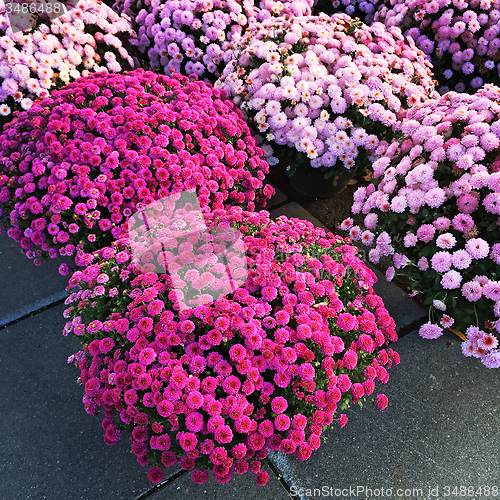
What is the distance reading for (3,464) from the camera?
2197 mm

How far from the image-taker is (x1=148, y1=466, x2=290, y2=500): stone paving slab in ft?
6.77

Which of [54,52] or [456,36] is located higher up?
[456,36]

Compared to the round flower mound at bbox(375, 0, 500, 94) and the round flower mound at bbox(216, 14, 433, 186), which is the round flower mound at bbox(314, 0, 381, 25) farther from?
the round flower mound at bbox(216, 14, 433, 186)

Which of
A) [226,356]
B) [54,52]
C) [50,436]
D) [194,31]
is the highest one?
[194,31]

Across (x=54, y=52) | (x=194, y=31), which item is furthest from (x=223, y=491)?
(x=194, y=31)

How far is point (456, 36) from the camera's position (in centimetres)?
375

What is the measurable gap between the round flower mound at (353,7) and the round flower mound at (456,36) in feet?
2.57

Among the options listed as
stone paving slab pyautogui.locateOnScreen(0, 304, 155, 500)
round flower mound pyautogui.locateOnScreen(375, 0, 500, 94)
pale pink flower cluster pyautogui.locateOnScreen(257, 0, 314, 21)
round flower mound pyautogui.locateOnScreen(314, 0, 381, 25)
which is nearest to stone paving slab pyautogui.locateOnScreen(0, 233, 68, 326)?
stone paving slab pyautogui.locateOnScreen(0, 304, 155, 500)

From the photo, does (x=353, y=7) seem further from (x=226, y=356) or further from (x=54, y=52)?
(x=226, y=356)

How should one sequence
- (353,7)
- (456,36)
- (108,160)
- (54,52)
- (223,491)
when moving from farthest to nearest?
(353,7), (456,36), (54,52), (108,160), (223,491)

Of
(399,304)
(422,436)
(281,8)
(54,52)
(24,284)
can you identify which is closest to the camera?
(422,436)

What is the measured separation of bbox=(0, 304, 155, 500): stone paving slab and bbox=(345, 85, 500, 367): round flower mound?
1921mm

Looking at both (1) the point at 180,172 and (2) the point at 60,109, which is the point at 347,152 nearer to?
(1) the point at 180,172

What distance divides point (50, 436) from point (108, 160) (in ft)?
5.63
